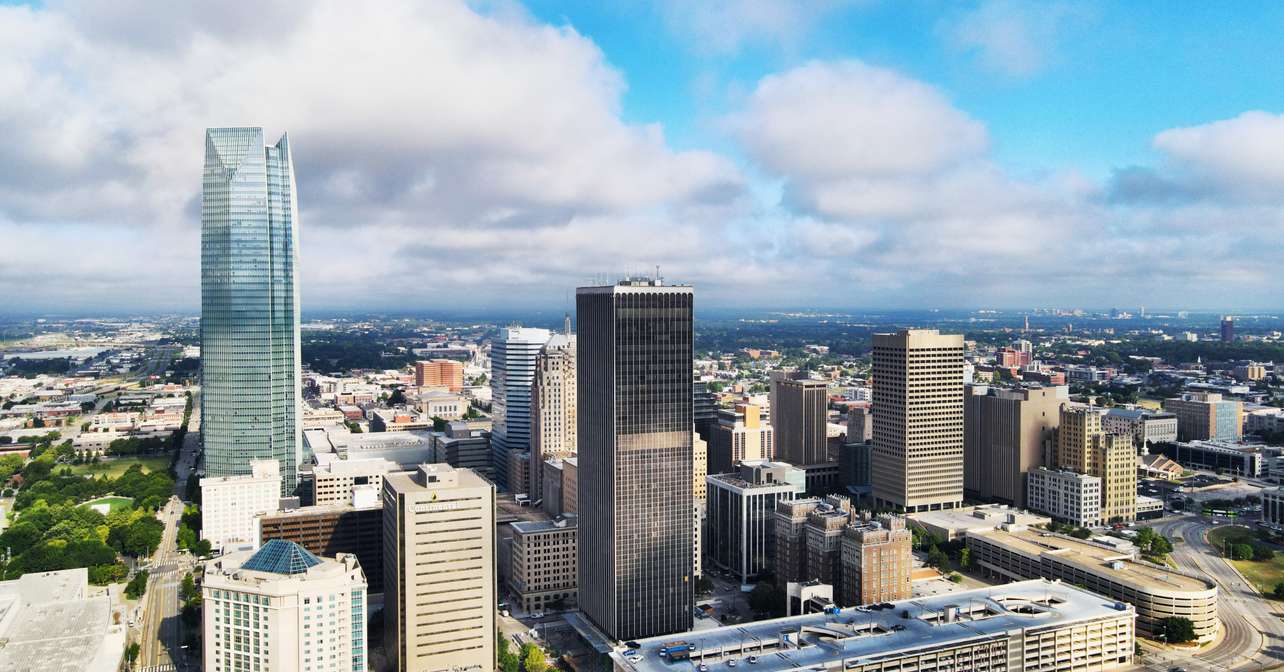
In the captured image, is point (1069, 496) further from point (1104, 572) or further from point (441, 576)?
point (441, 576)

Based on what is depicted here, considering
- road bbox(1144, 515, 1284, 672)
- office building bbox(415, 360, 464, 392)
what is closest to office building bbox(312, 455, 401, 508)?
road bbox(1144, 515, 1284, 672)

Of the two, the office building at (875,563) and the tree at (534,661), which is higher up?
the office building at (875,563)

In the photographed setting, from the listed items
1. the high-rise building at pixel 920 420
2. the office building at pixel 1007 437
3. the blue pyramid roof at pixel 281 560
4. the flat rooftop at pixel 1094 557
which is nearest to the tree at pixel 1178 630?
the flat rooftop at pixel 1094 557

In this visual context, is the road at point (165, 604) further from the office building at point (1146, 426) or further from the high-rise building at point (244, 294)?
the office building at point (1146, 426)

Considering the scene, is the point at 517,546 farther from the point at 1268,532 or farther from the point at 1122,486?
the point at 1268,532

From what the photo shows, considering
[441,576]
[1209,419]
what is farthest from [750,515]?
[1209,419]
